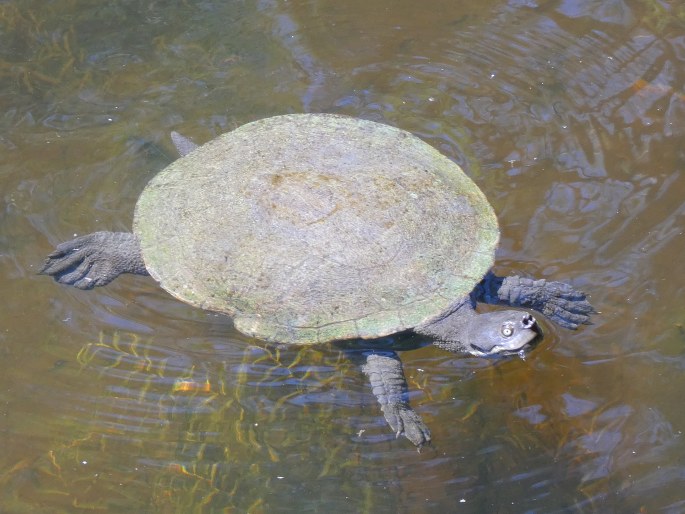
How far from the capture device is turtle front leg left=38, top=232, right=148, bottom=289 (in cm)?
422

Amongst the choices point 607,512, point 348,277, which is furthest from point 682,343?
point 348,277

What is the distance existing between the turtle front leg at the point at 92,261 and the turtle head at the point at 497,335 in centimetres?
184

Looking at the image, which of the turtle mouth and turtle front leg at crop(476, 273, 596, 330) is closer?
the turtle mouth

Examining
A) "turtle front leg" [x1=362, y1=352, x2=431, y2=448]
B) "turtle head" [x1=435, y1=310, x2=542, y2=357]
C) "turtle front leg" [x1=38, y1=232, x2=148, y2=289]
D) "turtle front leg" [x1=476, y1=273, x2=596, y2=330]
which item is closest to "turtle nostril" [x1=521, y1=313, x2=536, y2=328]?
"turtle head" [x1=435, y1=310, x2=542, y2=357]

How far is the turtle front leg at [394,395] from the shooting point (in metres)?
3.68

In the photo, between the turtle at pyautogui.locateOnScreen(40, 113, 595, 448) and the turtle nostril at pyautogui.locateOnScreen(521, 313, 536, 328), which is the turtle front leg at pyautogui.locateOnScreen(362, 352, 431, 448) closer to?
the turtle at pyautogui.locateOnScreen(40, 113, 595, 448)

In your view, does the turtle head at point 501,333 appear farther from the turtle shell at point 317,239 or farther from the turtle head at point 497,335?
the turtle shell at point 317,239

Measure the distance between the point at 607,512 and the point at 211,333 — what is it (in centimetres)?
229

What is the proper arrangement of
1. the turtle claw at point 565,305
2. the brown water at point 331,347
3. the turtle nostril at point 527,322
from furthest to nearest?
1. the turtle claw at point 565,305
2. the brown water at point 331,347
3. the turtle nostril at point 527,322

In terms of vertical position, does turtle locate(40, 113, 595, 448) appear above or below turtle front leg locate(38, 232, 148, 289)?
above

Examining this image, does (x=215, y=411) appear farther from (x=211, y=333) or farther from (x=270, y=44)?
(x=270, y=44)

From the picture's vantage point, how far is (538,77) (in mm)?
5727

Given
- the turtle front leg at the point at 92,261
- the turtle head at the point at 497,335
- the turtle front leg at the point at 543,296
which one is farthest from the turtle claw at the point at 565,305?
the turtle front leg at the point at 92,261

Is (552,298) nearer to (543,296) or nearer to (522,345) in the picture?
(543,296)
